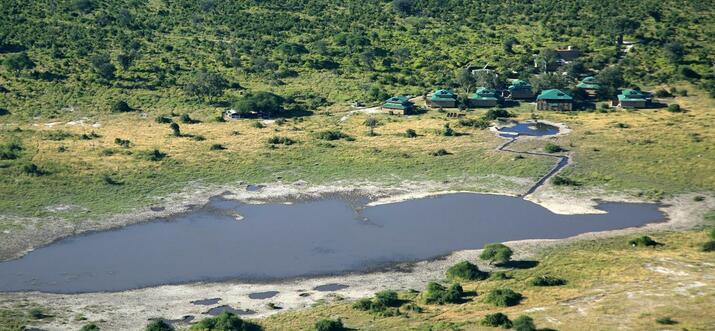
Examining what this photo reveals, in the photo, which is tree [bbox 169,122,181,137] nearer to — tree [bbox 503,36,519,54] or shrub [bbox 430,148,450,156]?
shrub [bbox 430,148,450,156]

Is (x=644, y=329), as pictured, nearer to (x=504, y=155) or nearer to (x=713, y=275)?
(x=713, y=275)

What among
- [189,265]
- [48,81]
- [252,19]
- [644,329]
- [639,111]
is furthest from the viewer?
[252,19]

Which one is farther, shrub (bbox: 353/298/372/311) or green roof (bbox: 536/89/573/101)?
green roof (bbox: 536/89/573/101)

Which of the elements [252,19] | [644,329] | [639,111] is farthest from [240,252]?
[252,19]

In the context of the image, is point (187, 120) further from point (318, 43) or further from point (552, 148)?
point (552, 148)

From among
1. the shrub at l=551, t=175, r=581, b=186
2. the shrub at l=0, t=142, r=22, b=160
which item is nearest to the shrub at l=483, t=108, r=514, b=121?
the shrub at l=551, t=175, r=581, b=186

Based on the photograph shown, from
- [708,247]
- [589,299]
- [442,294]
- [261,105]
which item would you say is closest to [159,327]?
[442,294]
